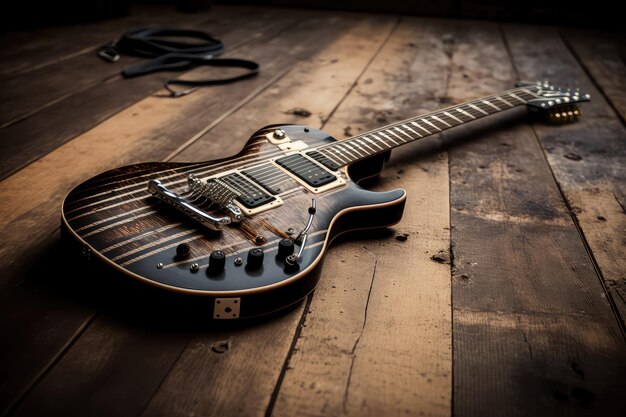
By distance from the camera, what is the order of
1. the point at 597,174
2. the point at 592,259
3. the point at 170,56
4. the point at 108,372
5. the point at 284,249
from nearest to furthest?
1. the point at 108,372
2. the point at 284,249
3. the point at 592,259
4. the point at 597,174
5. the point at 170,56

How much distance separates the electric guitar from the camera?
2.65ft

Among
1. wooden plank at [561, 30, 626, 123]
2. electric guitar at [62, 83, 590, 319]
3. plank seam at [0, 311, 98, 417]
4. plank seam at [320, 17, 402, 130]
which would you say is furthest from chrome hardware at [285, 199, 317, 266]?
wooden plank at [561, 30, 626, 123]

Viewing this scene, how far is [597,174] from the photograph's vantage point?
1.46 meters

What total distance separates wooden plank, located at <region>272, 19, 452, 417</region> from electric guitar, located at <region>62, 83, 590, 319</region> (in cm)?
6

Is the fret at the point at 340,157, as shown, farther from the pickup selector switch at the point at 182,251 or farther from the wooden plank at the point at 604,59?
the wooden plank at the point at 604,59

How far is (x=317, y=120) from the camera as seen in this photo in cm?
169

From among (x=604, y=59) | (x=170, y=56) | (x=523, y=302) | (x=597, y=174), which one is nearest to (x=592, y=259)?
(x=523, y=302)

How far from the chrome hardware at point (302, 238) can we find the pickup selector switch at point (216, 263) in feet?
0.36

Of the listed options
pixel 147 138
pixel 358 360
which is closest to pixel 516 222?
pixel 358 360

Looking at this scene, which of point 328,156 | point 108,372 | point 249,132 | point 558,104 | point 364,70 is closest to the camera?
point 108,372

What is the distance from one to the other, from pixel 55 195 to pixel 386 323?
82 centimetres

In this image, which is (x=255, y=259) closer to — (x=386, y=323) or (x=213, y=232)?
(x=213, y=232)

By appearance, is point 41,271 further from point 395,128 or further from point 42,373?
point 395,128

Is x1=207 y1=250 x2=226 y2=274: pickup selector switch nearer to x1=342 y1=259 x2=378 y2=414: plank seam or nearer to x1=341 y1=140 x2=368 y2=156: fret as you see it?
x1=342 y1=259 x2=378 y2=414: plank seam
